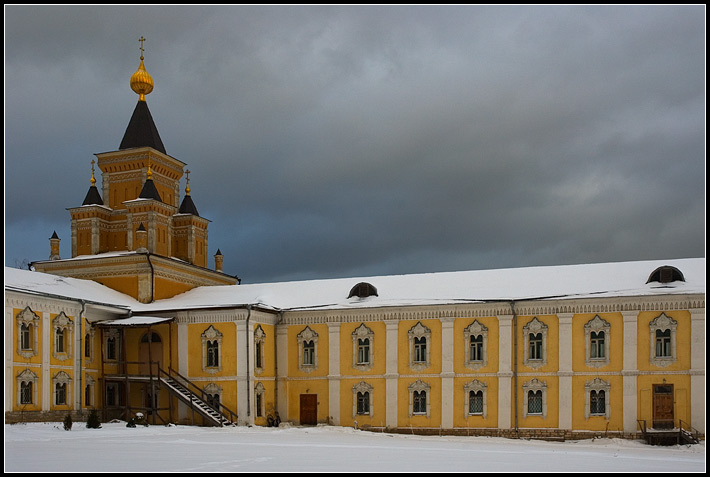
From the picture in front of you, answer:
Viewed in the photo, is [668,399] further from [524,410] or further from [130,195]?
[130,195]

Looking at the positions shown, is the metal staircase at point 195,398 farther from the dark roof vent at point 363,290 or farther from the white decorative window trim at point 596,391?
the white decorative window trim at point 596,391

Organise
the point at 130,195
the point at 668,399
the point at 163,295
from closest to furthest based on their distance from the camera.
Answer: the point at 668,399, the point at 163,295, the point at 130,195

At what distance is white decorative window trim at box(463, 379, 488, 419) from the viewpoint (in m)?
36.3

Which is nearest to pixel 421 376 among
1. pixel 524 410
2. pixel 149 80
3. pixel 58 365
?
pixel 524 410

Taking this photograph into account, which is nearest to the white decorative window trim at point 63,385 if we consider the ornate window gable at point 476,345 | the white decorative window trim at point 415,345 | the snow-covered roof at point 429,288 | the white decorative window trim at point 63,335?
the white decorative window trim at point 63,335

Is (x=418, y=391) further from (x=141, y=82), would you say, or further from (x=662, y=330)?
(x=141, y=82)

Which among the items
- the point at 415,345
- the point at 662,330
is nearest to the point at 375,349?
the point at 415,345

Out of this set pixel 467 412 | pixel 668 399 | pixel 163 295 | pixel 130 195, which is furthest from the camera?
pixel 130 195

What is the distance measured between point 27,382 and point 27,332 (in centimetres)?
199

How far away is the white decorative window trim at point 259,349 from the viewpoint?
124ft

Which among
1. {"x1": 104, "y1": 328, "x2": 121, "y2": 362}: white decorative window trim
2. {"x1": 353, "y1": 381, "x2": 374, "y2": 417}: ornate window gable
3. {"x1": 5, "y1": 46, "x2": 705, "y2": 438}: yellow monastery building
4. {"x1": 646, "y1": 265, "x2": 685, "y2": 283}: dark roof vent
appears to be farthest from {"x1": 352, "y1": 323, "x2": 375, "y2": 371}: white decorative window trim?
{"x1": 646, "y1": 265, "x2": 685, "y2": 283}: dark roof vent

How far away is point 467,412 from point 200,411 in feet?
38.1

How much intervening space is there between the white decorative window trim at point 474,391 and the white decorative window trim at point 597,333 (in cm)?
457

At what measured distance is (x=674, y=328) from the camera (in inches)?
1346
